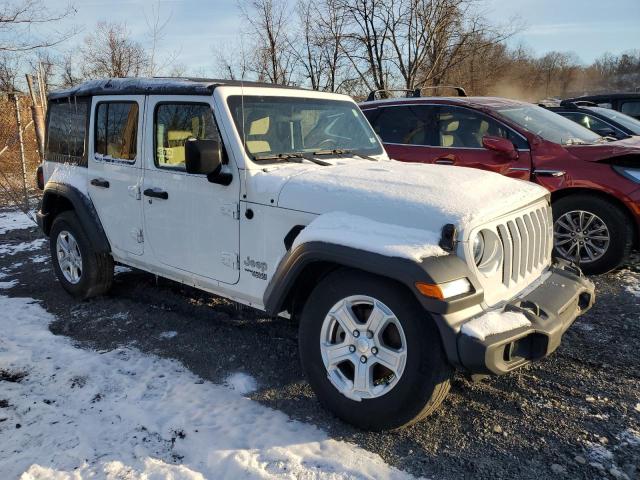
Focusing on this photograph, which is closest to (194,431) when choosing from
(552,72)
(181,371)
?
(181,371)

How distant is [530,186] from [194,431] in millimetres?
2573

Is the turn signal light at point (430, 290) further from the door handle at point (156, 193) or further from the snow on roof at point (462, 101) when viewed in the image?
the snow on roof at point (462, 101)

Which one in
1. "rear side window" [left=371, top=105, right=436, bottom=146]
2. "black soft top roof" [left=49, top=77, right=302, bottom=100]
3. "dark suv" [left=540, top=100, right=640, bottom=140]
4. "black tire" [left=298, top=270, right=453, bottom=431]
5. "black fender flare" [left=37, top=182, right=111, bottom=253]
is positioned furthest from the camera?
"dark suv" [left=540, top=100, right=640, bottom=140]

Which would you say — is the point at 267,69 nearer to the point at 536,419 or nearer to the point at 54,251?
the point at 54,251

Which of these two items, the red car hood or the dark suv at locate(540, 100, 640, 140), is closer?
the red car hood

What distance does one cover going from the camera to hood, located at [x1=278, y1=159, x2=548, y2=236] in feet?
8.79

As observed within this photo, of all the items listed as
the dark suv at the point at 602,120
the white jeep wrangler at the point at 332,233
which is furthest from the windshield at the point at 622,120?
the white jeep wrangler at the point at 332,233

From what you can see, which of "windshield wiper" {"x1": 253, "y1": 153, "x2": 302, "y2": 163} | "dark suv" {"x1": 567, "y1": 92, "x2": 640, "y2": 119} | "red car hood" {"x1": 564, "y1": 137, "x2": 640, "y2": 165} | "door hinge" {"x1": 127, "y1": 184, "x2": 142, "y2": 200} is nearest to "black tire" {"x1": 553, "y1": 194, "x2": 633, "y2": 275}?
"red car hood" {"x1": 564, "y1": 137, "x2": 640, "y2": 165}

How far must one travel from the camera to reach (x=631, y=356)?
3.70 metres

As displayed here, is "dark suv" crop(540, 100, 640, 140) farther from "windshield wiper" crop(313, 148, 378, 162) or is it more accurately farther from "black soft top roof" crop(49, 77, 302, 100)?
"black soft top roof" crop(49, 77, 302, 100)

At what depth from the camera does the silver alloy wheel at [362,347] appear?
2.67 metres

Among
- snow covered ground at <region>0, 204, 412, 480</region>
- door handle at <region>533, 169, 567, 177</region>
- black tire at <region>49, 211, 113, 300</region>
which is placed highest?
door handle at <region>533, 169, 567, 177</region>

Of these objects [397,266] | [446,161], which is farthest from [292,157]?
[446,161]

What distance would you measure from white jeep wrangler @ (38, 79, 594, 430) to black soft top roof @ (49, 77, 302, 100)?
2 centimetres
